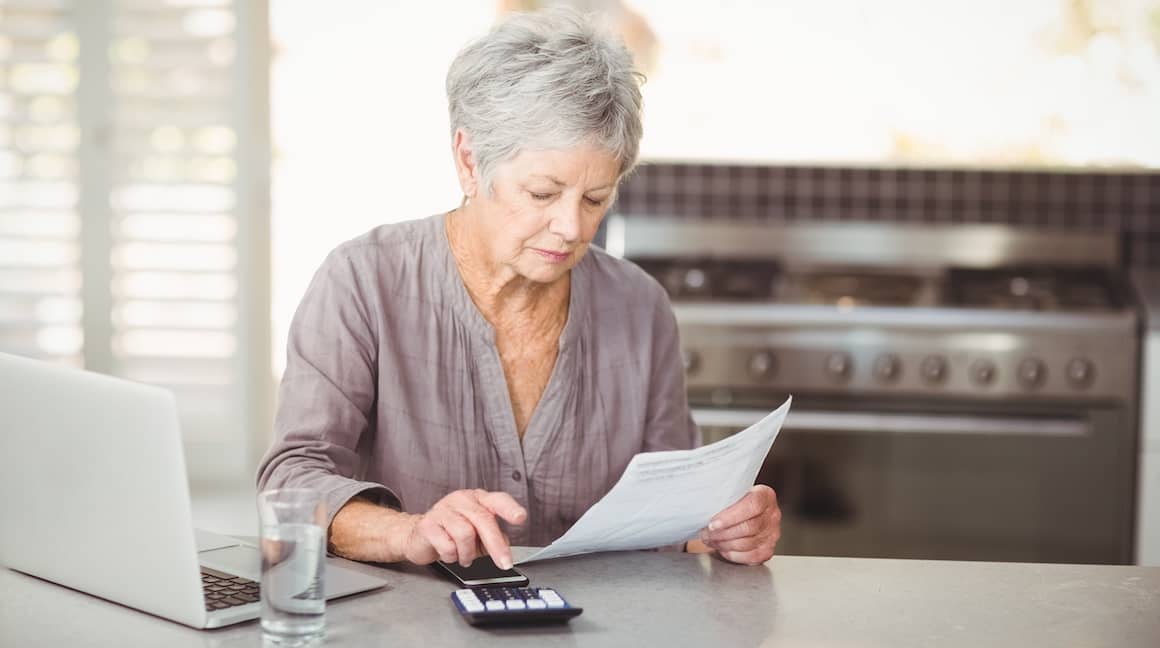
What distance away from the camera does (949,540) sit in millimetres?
3068

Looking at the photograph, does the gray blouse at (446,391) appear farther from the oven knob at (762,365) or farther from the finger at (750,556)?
the oven knob at (762,365)

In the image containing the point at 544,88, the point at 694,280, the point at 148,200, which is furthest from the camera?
the point at 148,200

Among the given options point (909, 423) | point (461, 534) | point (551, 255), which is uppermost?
point (551, 255)

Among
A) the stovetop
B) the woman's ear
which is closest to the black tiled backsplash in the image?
the stovetop

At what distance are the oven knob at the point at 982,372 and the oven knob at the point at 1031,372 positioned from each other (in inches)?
2.5

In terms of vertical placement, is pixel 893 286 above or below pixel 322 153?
below

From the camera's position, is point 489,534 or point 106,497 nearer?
point 106,497

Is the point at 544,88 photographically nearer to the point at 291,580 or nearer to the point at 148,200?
the point at 291,580

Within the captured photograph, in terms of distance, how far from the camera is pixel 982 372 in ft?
10.1

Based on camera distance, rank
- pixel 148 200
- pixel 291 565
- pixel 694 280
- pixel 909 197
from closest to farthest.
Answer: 1. pixel 291 565
2. pixel 694 280
3. pixel 909 197
4. pixel 148 200

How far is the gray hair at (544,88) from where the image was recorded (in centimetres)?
154

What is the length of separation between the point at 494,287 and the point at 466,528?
1.70 feet

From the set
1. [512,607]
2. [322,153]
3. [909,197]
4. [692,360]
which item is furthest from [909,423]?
[322,153]

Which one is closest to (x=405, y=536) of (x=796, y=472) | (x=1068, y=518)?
Result: (x=796, y=472)
